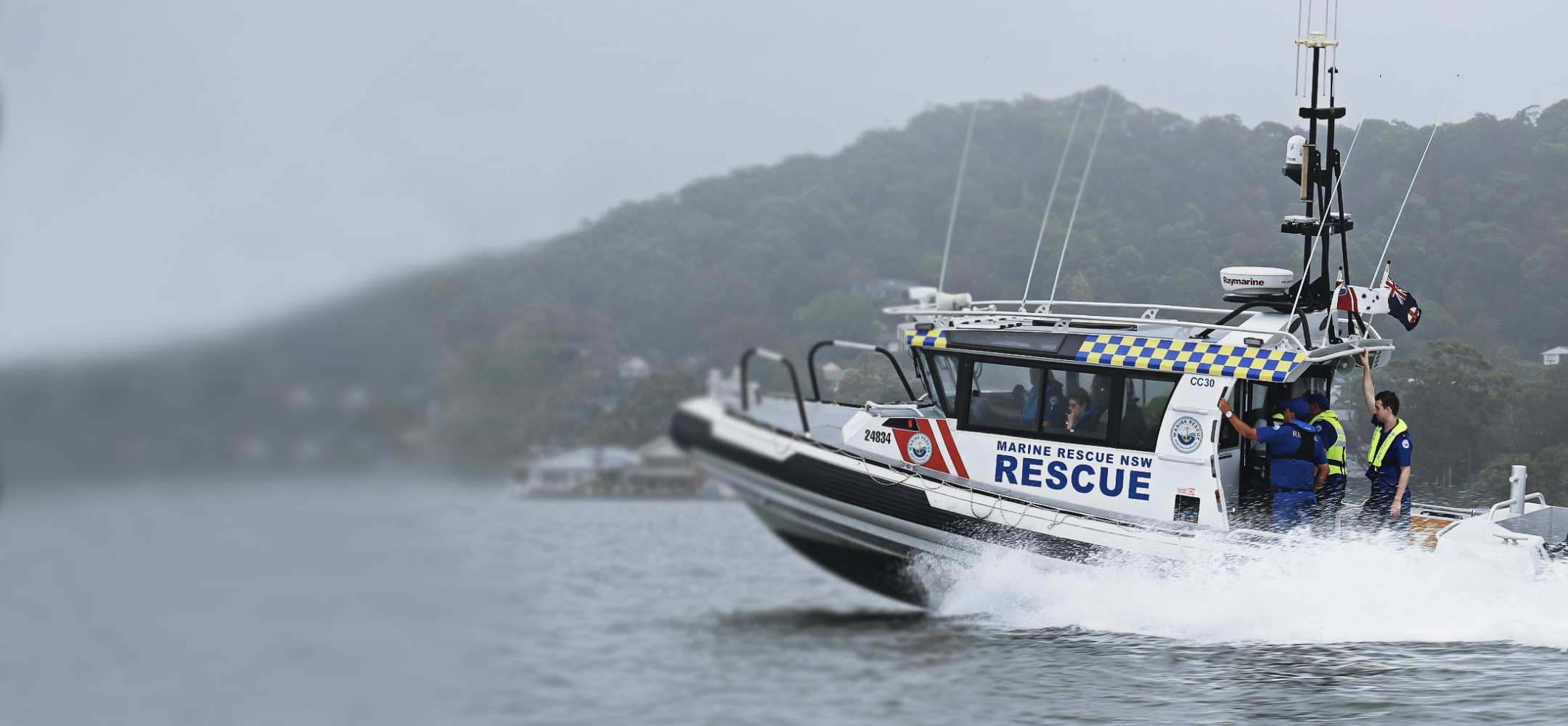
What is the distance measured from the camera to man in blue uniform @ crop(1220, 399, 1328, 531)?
28.5 ft

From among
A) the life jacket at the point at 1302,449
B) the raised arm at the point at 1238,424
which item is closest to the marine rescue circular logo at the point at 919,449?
the raised arm at the point at 1238,424

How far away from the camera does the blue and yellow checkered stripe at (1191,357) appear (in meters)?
8.57

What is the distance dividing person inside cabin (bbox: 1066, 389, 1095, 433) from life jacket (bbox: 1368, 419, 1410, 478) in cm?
197

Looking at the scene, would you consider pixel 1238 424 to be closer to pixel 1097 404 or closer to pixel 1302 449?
pixel 1302 449

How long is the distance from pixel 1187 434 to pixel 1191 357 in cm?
55

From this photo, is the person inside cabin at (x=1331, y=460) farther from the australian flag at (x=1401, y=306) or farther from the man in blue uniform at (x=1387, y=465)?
the australian flag at (x=1401, y=306)

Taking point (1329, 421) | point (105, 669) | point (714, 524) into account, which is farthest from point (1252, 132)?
point (105, 669)

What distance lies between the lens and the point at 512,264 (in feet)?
193

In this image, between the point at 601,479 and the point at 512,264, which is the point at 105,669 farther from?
the point at 512,264

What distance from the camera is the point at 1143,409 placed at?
8.87 metres

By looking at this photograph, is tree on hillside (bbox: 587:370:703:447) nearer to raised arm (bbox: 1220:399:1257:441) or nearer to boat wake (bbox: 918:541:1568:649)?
boat wake (bbox: 918:541:1568:649)

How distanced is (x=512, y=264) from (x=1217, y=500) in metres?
52.9

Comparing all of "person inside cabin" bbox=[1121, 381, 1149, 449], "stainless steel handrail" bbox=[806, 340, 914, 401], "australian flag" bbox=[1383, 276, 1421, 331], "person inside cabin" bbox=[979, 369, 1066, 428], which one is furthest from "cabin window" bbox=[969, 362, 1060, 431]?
"australian flag" bbox=[1383, 276, 1421, 331]

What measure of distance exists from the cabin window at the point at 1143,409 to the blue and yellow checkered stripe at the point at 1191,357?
0.11m
